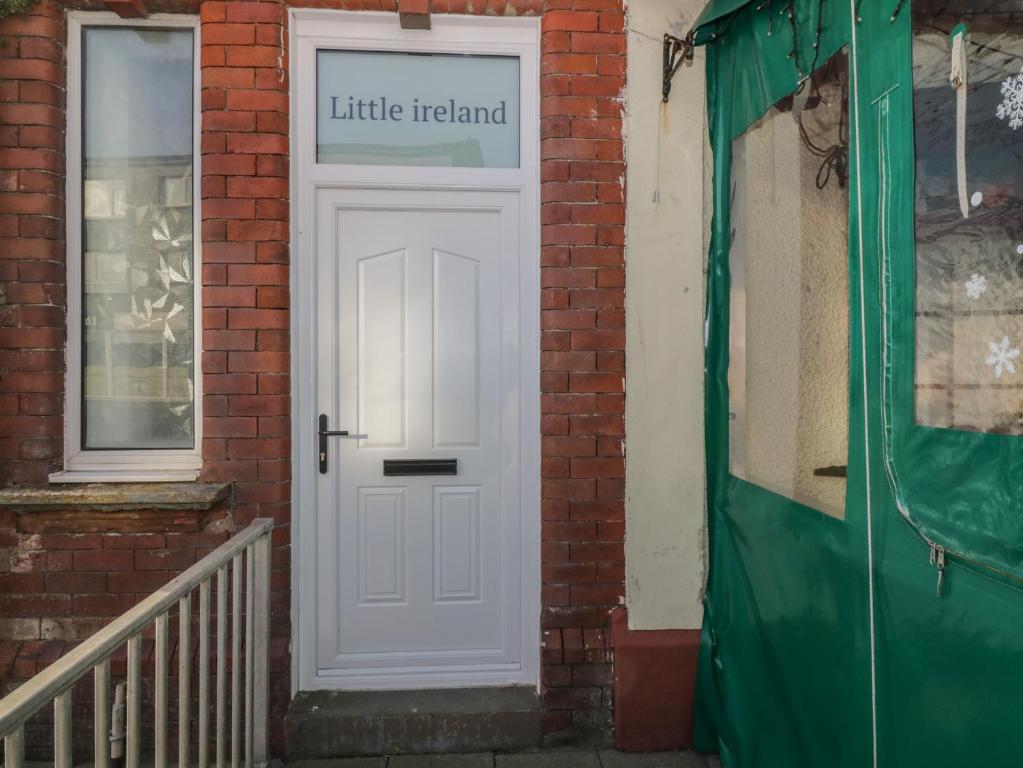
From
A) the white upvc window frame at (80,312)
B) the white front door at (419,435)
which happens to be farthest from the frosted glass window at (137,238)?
the white front door at (419,435)

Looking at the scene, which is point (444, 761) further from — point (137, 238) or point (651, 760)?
point (137, 238)

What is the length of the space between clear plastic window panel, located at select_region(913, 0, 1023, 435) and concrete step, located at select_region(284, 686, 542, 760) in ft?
7.03

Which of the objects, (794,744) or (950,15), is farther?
(794,744)

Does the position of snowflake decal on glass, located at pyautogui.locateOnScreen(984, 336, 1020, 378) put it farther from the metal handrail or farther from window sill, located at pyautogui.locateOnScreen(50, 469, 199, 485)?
window sill, located at pyautogui.locateOnScreen(50, 469, 199, 485)

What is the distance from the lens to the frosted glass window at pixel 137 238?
3023 mm

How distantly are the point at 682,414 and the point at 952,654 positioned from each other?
59.8 inches

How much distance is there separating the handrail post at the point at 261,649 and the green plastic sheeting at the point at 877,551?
1.82 meters

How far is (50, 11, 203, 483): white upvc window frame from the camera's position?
9.71 feet

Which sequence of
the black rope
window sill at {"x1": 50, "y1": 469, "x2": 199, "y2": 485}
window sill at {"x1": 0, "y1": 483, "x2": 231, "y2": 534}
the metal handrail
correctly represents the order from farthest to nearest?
window sill at {"x1": 50, "y1": 469, "x2": 199, "y2": 485} < window sill at {"x1": 0, "y1": 483, "x2": 231, "y2": 534} < the black rope < the metal handrail

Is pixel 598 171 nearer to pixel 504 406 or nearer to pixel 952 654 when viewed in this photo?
pixel 504 406

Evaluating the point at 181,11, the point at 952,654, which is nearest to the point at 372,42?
the point at 181,11

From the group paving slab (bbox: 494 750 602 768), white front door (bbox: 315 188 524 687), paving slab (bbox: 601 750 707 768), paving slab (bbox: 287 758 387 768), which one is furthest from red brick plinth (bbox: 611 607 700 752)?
paving slab (bbox: 287 758 387 768)

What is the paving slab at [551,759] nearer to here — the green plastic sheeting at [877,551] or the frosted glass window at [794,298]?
the green plastic sheeting at [877,551]

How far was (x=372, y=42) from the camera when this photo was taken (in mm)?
3059
